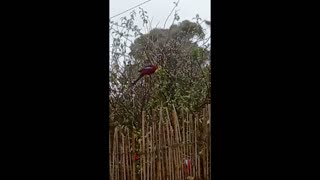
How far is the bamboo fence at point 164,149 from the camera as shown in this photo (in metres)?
1.72

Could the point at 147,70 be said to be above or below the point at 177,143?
above

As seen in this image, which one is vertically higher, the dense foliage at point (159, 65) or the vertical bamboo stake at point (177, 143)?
the dense foliage at point (159, 65)

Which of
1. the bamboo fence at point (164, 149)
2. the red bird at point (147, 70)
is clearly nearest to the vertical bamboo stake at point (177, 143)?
the bamboo fence at point (164, 149)

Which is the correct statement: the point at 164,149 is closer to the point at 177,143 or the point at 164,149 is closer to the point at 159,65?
the point at 177,143

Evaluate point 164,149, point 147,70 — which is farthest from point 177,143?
point 147,70

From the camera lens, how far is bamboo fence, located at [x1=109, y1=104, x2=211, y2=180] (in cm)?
172

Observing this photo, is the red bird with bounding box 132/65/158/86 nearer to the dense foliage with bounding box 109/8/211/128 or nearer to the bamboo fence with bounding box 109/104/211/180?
the dense foliage with bounding box 109/8/211/128

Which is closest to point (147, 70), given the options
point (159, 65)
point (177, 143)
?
point (159, 65)

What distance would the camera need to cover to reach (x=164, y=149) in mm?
1744

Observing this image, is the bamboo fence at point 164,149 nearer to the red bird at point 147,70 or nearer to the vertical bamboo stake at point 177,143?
the vertical bamboo stake at point 177,143

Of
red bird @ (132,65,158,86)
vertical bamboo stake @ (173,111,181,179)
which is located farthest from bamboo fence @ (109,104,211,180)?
red bird @ (132,65,158,86)
